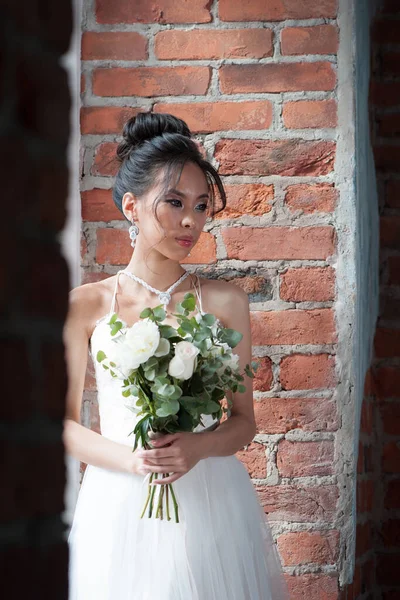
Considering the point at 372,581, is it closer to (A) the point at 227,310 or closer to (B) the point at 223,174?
(A) the point at 227,310

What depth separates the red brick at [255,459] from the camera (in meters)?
2.44

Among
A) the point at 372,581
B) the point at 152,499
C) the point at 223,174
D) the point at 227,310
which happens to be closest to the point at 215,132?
the point at 223,174

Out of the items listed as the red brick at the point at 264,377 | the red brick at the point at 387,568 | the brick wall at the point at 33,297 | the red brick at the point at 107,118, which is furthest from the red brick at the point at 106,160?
the brick wall at the point at 33,297

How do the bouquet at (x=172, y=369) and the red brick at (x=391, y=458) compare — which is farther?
the red brick at (x=391, y=458)

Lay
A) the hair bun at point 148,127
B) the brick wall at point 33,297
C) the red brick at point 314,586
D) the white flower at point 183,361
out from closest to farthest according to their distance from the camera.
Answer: the brick wall at point 33,297 → the white flower at point 183,361 → the hair bun at point 148,127 → the red brick at point 314,586

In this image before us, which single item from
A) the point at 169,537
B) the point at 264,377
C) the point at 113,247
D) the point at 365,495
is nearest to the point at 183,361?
the point at 169,537

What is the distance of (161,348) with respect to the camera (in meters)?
1.78

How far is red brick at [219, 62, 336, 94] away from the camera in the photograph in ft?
8.00

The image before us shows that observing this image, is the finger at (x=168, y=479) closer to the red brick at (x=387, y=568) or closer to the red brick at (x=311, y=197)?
the red brick at (x=311, y=197)

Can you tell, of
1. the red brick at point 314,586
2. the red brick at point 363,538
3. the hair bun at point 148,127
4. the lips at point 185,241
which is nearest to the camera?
the lips at point 185,241

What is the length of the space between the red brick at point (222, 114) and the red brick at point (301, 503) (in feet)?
3.81

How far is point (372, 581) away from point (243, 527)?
0.86 meters

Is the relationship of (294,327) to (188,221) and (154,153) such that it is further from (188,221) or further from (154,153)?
(154,153)

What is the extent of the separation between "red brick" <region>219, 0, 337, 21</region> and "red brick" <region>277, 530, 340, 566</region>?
1641mm
